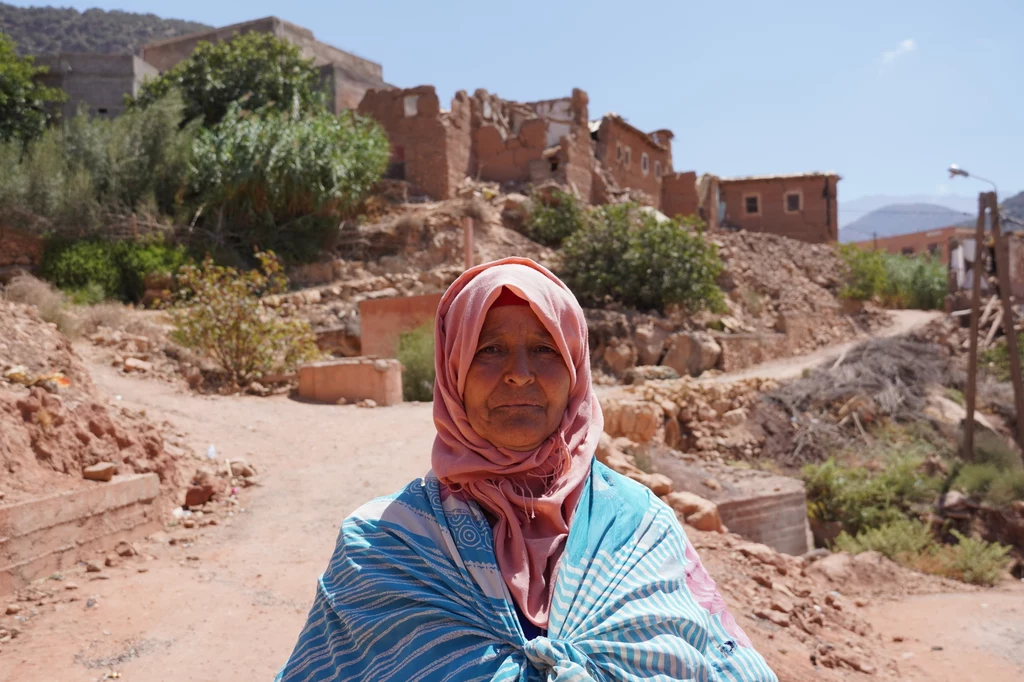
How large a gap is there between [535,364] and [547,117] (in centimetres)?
2386

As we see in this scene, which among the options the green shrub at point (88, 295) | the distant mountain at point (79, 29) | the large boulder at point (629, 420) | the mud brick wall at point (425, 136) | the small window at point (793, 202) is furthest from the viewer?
the distant mountain at point (79, 29)

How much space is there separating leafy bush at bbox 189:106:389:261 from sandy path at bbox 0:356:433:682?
37.3ft

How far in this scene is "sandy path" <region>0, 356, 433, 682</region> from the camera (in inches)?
136

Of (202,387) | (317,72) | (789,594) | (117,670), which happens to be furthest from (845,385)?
(317,72)

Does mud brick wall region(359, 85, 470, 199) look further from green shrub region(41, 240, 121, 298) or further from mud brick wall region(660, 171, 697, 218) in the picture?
green shrub region(41, 240, 121, 298)

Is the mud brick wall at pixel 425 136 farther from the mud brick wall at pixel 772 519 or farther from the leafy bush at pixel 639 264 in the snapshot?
the mud brick wall at pixel 772 519

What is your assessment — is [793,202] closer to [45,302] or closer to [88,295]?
[88,295]

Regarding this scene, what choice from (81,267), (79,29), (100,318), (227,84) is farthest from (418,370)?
(79,29)

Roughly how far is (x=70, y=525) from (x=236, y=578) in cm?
94

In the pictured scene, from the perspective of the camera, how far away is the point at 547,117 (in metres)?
24.6

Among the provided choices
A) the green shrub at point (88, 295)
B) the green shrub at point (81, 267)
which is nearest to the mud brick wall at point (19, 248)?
the green shrub at point (81, 267)

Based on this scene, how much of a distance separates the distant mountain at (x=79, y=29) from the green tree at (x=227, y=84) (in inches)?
1393

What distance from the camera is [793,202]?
96.8 feet

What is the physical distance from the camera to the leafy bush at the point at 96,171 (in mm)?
17281
